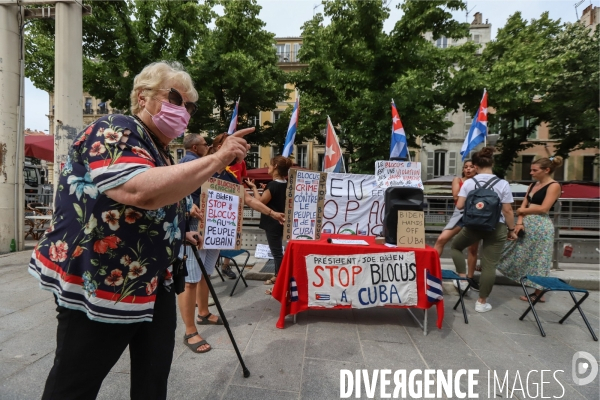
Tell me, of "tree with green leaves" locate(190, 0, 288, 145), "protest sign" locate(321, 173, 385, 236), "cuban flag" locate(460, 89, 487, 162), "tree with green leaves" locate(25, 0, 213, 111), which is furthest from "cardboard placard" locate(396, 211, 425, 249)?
"tree with green leaves" locate(25, 0, 213, 111)

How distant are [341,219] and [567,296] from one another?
3.46 meters

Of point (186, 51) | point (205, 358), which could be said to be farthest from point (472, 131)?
point (186, 51)

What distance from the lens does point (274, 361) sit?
2.66m

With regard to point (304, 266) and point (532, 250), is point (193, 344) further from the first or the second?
point (532, 250)

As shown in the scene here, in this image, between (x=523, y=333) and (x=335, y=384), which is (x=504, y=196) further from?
(x=335, y=384)

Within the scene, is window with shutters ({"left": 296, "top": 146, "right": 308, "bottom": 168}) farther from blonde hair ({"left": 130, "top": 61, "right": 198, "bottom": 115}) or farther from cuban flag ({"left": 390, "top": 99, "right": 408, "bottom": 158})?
blonde hair ({"left": 130, "top": 61, "right": 198, "bottom": 115})

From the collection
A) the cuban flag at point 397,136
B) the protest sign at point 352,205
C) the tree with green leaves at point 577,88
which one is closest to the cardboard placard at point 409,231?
the protest sign at point 352,205

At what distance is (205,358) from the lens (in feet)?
8.73

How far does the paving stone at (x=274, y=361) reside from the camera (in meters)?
2.36

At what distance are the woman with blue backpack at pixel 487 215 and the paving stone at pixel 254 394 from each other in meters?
2.87

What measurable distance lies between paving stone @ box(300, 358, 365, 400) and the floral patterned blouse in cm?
150

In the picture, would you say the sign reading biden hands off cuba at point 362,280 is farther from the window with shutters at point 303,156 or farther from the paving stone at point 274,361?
the window with shutters at point 303,156

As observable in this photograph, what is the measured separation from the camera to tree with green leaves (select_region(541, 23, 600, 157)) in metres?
16.6

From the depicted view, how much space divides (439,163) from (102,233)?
32.3 meters
